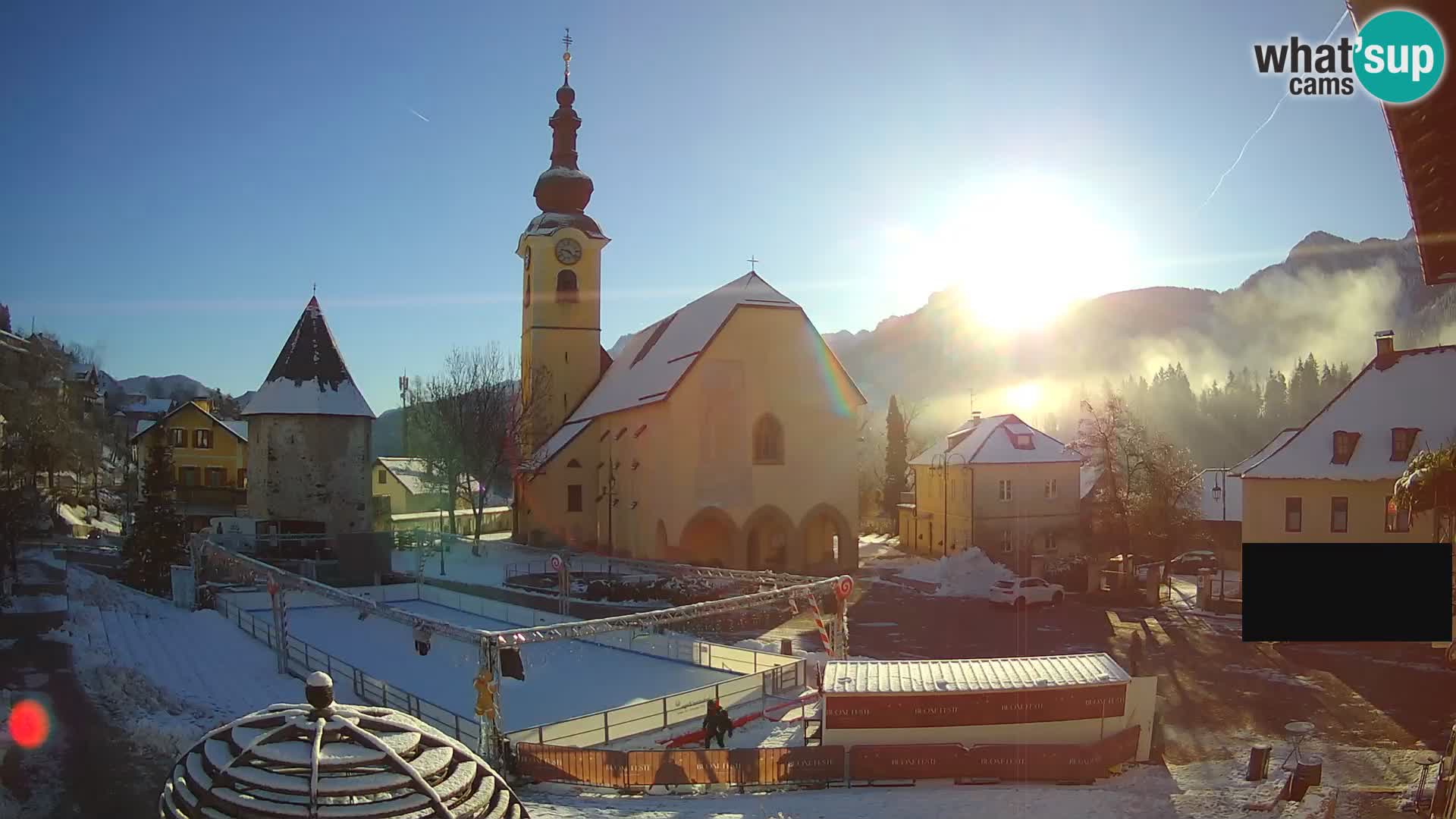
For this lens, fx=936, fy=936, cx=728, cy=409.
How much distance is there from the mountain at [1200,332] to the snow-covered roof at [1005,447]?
8872 millimetres

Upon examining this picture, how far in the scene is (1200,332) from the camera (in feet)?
489

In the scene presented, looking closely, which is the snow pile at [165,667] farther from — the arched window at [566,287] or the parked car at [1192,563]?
the parked car at [1192,563]

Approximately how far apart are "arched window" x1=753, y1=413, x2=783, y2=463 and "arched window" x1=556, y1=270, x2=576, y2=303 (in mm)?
18075

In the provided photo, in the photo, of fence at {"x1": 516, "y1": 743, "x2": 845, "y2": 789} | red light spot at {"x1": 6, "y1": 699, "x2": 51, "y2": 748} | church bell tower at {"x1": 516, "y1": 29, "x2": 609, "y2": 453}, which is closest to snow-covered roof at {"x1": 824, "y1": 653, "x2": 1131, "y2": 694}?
fence at {"x1": 516, "y1": 743, "x2": 845, "y2": 789}

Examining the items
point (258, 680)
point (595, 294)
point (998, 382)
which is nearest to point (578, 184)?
point (595, 294)

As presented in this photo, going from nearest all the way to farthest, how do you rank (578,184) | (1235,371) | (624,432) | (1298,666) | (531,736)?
(531,736) < (1298,666) < (624,432) < (578,184) < (1235,371)

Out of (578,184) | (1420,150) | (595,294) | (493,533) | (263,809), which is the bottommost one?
(493,533)

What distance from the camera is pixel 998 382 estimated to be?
560 ft

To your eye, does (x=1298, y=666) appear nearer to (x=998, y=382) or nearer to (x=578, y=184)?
(x=578, y=184)

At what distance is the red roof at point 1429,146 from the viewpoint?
2820mm

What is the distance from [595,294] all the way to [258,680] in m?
34.9

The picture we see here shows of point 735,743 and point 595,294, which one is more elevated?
point 595,294

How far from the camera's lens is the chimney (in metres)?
28.8

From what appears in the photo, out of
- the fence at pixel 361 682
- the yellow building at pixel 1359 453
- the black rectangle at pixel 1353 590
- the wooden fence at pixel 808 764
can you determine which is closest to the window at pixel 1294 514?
the yellow building at pixel 1359 453
